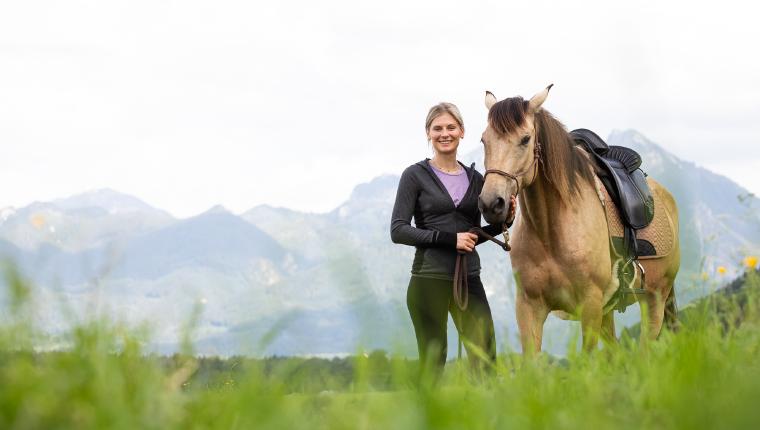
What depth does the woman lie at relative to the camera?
570 centimetres

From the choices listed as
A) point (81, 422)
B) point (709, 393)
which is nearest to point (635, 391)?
point (709, 393)

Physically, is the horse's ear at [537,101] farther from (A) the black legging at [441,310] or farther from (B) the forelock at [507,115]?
(A) the black legging at [441,310]

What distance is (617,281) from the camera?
621 cm

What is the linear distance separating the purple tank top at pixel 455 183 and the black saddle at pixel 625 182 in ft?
5.00

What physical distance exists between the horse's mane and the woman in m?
0.35

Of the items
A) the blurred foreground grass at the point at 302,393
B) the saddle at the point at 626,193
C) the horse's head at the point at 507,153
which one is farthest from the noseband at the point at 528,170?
the blurred foreground grass at the point at 302,393

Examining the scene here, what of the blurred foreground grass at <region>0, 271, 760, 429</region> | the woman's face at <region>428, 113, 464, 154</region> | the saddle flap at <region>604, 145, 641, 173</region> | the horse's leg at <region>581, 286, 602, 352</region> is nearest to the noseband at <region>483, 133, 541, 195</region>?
the woman's face at <region>428, 113, 464, 154</region>

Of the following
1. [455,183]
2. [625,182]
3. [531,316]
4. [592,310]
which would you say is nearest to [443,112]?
[455,183]

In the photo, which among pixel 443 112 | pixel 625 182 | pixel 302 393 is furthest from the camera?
pixel 625 182

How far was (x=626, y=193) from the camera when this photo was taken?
6836 millimetres

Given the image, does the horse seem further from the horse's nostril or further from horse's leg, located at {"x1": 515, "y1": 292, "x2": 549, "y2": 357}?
the horse's nostril

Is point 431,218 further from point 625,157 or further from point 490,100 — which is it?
point 625,157

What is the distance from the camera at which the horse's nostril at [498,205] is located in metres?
5.22

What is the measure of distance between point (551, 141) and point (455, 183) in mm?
693
